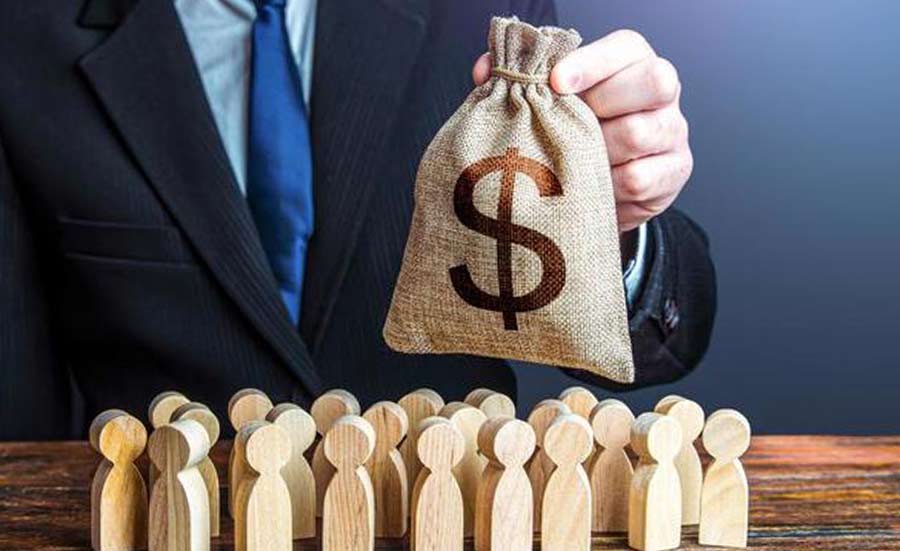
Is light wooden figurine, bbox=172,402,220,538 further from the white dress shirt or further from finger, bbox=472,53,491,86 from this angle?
the white dress shirt

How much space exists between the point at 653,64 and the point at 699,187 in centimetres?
91

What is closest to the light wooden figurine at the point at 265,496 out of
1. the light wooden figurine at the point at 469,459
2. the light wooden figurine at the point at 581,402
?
the light wooden figurine at the point at 469,459

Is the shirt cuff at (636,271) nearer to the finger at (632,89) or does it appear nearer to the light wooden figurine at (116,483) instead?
the finger at (632,89)

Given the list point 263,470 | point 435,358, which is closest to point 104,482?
point 263,470

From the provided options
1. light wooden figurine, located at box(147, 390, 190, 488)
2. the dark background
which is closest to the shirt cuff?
light wooden figurine, located at box(147, 390, 190, 488)

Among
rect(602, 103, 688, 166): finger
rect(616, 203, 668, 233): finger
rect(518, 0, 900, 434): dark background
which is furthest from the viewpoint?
rect(518, 0, 900, 434): dark background

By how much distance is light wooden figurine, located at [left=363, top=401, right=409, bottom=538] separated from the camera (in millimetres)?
810

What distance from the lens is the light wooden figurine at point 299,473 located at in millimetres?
810

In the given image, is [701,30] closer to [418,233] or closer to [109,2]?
[109,2]

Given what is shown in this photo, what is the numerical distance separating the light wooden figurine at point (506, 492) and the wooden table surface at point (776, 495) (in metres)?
0.07

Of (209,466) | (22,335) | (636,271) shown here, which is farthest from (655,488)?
(22,335)

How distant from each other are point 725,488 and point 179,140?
74 cm

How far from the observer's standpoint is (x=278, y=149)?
136 centimetres

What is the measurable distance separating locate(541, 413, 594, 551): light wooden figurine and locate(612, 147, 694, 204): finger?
0.95 ft
